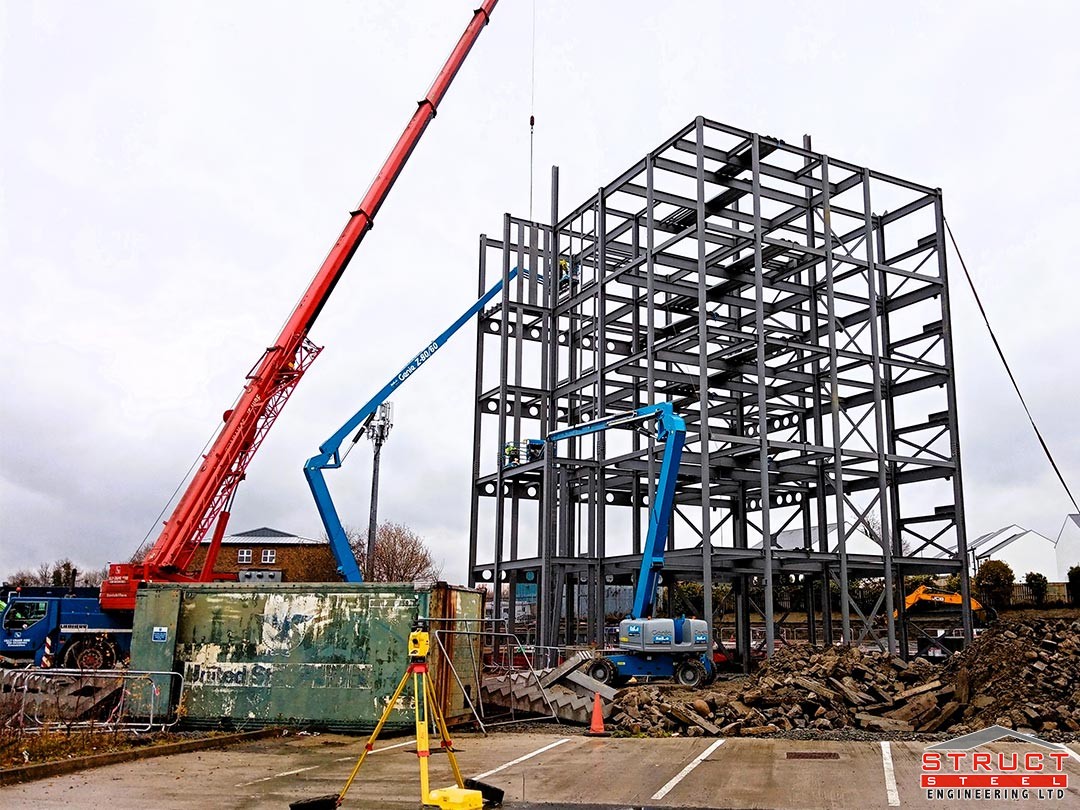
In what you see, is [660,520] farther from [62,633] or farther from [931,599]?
[931,599]

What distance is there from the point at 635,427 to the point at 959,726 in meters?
15.6

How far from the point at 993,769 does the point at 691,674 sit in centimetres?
1109

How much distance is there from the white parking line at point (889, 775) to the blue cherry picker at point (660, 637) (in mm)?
8108

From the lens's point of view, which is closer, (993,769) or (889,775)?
(889,775)

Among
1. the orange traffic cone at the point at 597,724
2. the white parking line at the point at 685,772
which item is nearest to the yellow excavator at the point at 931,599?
the orange traffic cone at the point at 597,724

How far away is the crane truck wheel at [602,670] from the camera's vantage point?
913 inches

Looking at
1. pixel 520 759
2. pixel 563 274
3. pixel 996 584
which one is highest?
pixel 563 274

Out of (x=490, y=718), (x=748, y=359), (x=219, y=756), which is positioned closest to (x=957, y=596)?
(x=748, y=359)

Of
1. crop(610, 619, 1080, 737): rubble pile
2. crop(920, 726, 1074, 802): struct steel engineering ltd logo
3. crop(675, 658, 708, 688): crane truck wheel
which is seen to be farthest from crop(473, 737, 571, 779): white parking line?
crop(675, 658, 708, 688): crane truck wheel

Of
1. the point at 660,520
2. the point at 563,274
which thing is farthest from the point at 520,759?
the point at 563,274

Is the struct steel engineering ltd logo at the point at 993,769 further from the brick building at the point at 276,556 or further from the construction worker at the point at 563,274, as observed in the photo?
the brick building at the point at 276,556

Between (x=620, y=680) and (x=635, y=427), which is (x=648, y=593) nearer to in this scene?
(x=620, y=680)

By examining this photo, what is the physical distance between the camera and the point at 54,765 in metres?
12.6

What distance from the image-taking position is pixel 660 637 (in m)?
23.4
